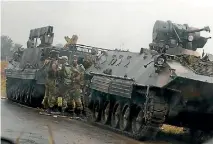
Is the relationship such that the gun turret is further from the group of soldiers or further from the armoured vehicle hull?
the group of soldiers

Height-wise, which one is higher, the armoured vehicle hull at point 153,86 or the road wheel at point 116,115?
the armoured vehicle hull at point 153,86

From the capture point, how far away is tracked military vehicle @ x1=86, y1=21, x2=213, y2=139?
12516mm

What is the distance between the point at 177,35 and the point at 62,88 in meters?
4.74

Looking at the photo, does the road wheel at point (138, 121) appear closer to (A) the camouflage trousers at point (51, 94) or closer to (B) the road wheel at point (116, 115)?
(B) the road wheel at point (116, 115)

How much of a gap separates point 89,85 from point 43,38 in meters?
7.04

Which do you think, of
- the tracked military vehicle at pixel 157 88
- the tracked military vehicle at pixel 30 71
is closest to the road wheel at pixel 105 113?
Answer: the tracked military vehicle at pixel 157 88

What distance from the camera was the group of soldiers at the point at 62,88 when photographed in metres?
17.5

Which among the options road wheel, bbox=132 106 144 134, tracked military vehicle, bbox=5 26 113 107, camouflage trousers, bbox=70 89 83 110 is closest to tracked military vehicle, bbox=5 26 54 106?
tracked military vehicle, bbox=5 26 113 107

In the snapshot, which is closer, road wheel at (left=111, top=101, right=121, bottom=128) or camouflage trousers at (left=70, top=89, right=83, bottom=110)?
road wheel at (left=111, top=101, right=121, bottom=128)

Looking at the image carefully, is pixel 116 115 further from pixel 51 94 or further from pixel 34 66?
pixel 34 66

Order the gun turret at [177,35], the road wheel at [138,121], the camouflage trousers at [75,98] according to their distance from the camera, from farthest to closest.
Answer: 1. the camouflage trousers at [75,98]
2. the gun turret at [177,35]
3. the road wheel at [138,121]

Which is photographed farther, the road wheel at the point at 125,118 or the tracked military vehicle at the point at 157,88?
the road wheel at the point at 125,118

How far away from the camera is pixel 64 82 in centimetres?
1778

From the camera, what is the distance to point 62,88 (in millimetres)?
17734
